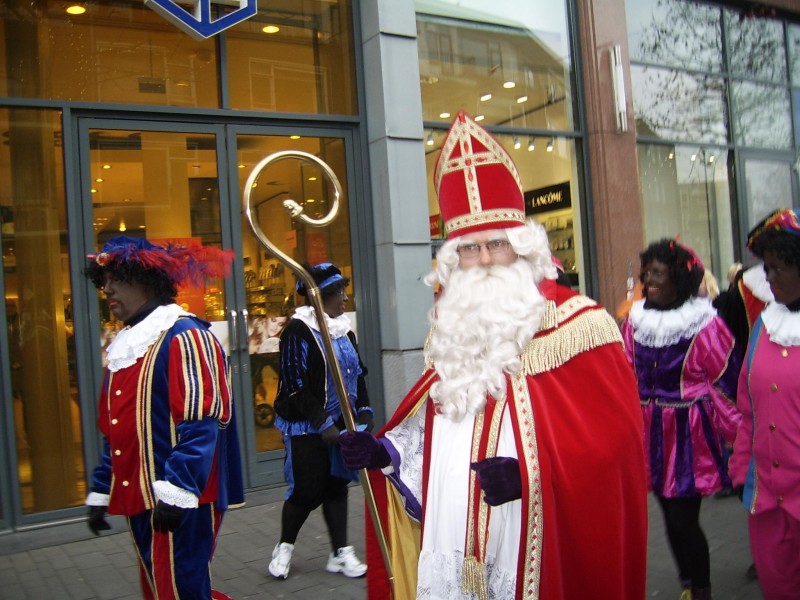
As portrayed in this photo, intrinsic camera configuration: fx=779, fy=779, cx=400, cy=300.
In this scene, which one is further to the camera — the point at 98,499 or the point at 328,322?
the point at 328,322

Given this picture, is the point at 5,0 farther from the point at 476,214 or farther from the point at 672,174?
the point at 672,174

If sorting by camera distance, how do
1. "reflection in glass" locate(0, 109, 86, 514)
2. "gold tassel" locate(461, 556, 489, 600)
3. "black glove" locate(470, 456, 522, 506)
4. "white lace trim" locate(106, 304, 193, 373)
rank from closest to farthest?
1. "black glove" locate(470, 456, 522, 506)
2. "gold tassel" locate(461, 556, 489, 600)
3. "white lace trim" locate(106, 304, 193, 373)
4. "reflection in glass" locate(0, 109, 86, 514)

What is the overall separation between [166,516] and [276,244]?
471cm

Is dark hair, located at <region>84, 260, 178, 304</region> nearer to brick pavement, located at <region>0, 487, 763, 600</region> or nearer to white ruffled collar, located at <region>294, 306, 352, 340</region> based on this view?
white ruffled collar, located at <region>294, 306, 352, 340</region>

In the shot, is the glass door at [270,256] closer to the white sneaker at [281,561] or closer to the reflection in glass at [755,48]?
the white sneaker at [281,561]

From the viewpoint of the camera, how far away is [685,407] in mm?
4293

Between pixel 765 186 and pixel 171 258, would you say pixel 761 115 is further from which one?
pixel 171 258

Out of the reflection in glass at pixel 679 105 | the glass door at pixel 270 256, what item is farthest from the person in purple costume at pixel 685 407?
the reflection in glass at pixel 679 105

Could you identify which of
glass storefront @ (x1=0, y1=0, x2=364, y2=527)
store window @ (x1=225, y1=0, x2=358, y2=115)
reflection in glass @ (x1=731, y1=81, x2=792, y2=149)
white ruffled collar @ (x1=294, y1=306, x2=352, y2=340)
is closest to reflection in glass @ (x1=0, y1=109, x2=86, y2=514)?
glass storefront @ (x1=0, y1=0, x2=364, y2=527)

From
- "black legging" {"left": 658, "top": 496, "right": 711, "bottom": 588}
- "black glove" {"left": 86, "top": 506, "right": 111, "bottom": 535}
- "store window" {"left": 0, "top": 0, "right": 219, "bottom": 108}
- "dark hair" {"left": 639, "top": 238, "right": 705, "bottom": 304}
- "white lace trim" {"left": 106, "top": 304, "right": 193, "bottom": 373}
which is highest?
"store window" {"left": 0, "top": 0, "right": 219, "bottom": 108}

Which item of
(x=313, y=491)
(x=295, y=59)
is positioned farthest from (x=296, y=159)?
(x=295, y=59)

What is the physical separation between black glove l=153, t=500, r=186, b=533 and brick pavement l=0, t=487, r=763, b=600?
5.84ft

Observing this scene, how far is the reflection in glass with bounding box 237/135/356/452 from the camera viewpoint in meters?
7.23

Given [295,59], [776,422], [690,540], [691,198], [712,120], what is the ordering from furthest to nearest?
[712,120] < [691,198] < [295,59] < [690,540] < [776,422]
